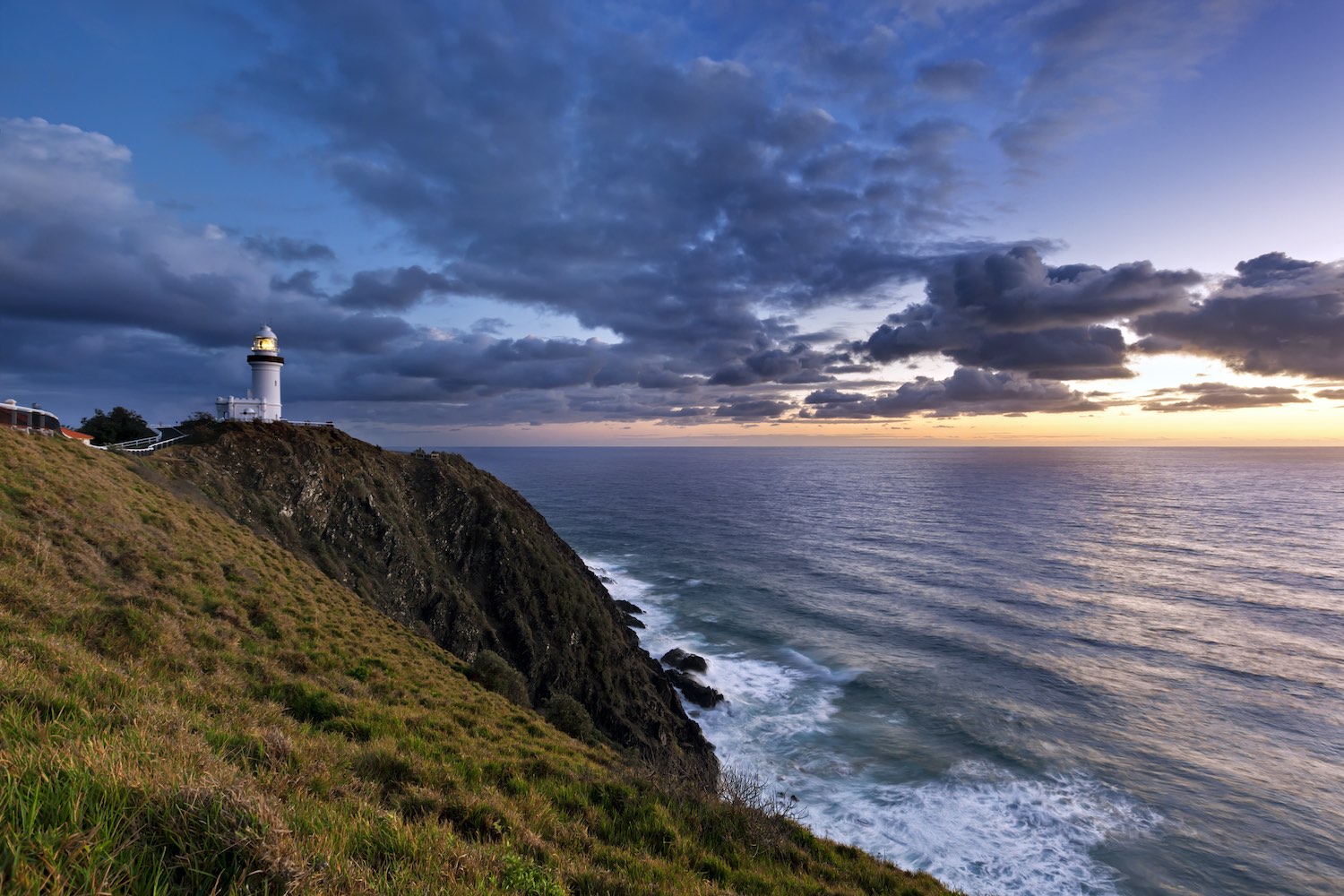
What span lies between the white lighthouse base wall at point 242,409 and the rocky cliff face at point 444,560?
6.13 m

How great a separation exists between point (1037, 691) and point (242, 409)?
62374mm

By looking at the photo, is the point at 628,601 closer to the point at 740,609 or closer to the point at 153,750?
the point at 740,609

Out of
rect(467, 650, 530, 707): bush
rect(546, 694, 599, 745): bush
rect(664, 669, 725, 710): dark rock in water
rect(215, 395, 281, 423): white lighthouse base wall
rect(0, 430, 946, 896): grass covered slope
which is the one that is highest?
rect(215, 395, 281, 423): white lighthouse base wall

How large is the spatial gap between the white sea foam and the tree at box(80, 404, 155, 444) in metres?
53.3

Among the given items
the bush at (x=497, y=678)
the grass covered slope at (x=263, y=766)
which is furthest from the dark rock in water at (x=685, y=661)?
the grass covered slope at (x=263, y=766)

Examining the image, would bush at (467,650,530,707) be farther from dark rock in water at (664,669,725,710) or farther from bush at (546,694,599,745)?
dark rock in water at (664,669,725,710)

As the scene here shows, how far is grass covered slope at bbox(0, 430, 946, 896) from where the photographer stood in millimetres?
3484

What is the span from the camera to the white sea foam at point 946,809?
21.5m

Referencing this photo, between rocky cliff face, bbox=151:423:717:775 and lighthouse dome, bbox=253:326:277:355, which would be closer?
rocky cliff face, bbox=151:423:717:775

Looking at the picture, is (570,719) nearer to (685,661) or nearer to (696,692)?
(696,692)

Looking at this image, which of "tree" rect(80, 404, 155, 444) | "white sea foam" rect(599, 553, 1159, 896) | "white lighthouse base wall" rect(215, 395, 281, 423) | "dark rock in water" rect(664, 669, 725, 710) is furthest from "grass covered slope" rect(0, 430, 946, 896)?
"tree" rect(80, 404, 155, 444)

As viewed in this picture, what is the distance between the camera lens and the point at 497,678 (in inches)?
878

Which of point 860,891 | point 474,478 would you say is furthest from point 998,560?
point 860,891

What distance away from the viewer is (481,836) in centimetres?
635
